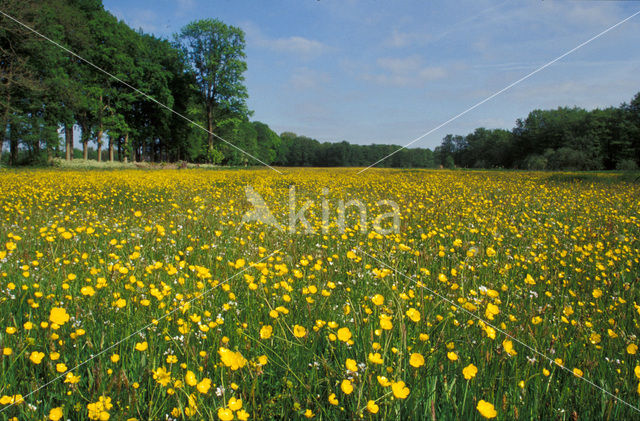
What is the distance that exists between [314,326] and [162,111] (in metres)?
44.1

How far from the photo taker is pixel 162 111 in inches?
1549

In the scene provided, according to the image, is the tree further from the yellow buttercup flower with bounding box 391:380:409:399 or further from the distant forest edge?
the yellow buttercup flower with bounding box 391:380:409:399

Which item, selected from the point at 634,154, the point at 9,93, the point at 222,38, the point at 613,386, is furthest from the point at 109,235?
the point at 634,154

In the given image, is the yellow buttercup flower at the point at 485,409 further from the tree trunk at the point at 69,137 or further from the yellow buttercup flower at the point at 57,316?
the tree trunk at the point at 69,137

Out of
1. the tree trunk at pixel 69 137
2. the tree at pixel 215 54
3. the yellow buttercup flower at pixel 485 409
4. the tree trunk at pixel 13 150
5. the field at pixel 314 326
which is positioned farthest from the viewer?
the tree trunk at pixel 69 137

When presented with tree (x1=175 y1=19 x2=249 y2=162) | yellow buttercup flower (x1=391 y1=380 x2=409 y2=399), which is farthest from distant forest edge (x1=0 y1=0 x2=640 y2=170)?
yellow buttercup flower (x1=391 y1=380 x2=409 y2=399)

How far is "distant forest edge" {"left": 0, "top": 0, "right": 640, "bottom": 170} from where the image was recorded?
13211mm

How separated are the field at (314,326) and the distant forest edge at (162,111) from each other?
2.39 meters

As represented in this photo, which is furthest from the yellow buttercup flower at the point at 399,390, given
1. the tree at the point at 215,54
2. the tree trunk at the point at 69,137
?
the tree trunk at the point at 69,137

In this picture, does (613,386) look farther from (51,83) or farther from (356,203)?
(51,83)

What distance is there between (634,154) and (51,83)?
64.3 m

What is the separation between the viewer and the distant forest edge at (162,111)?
1321cm

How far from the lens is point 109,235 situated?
4121 mm

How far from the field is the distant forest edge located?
239cm
